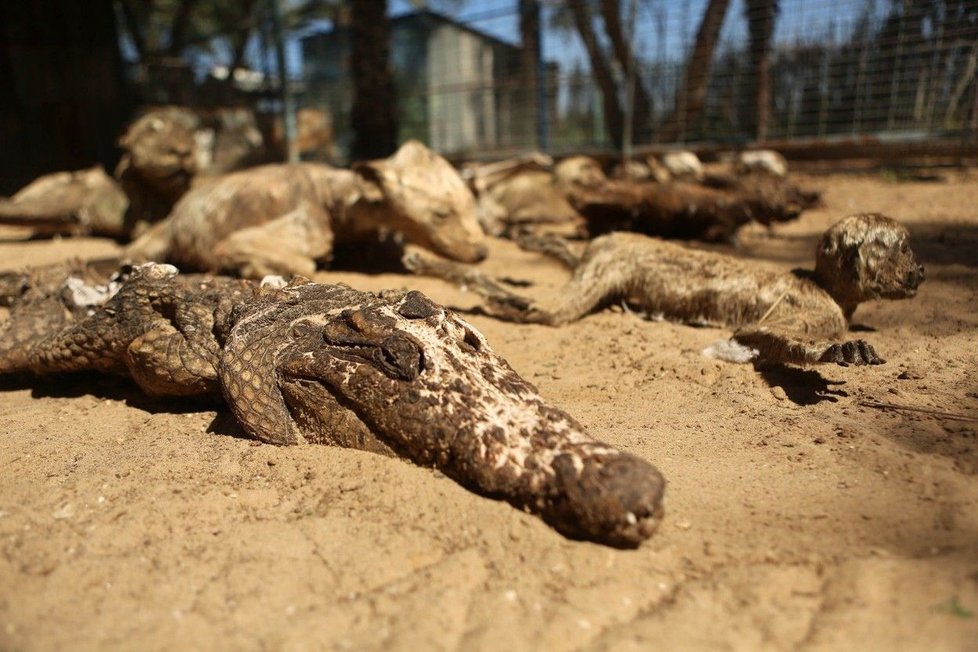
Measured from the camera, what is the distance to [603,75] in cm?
1184

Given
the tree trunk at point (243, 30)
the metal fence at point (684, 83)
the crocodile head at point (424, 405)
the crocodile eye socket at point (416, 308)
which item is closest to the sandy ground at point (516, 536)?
the crocodile head at point (424, 405)

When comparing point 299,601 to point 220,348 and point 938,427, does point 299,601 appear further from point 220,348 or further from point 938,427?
point 938,427

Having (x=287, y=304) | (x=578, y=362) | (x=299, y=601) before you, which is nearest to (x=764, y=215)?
(x=578, y=362)

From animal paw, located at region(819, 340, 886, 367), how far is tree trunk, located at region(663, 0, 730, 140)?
821 cm

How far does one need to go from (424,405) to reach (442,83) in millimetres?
11836

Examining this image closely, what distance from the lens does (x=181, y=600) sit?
223 cm

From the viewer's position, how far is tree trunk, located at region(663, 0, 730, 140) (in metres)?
10.8

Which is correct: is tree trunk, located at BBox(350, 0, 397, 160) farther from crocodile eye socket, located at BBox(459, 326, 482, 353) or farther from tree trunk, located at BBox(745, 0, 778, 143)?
crocodile eye socket, located at BBox(459, 326, 482, 353)

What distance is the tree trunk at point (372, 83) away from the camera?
460 inches

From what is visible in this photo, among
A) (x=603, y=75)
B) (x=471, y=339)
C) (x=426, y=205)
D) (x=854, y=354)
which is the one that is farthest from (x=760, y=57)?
(x=471, y=339)

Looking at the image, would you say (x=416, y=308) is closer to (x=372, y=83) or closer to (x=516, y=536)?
(x=516, y=536)

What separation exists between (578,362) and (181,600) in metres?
2.76

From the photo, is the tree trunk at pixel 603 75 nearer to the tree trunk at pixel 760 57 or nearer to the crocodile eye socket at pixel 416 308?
the tree trunk at pixel 760 57

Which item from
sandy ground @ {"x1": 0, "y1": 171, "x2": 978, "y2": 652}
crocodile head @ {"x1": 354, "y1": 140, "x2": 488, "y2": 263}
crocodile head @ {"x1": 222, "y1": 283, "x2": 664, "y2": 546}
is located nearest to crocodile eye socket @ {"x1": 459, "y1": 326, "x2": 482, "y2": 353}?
crocodile head @ {"x1": 222, "y1": 283, "x2": 664, "y2": 546}
